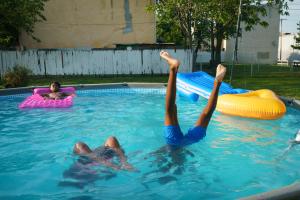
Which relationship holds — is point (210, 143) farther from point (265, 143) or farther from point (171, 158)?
point (171, 158)

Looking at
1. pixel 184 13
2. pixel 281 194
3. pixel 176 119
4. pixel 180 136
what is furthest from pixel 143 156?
pixel 184 13

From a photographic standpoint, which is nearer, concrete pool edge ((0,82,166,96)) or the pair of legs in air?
the pair of legs in air

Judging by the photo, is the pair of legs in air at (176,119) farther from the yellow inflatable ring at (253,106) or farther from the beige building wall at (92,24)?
the beige building wall at (92,24)

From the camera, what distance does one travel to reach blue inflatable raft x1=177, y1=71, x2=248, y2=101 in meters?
9.48

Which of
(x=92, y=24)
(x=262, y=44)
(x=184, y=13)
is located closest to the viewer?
(x=184, y=13)

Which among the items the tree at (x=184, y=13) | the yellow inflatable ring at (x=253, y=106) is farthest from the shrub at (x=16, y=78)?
the tree at (x=184, y=13)

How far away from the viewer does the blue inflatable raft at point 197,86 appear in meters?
9.48

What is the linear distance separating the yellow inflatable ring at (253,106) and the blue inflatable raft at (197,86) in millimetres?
862

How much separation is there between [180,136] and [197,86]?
4.96 meters

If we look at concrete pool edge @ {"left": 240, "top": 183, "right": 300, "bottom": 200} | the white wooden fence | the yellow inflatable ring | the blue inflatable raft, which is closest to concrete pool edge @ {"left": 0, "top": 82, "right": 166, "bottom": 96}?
the blue inflatable raft

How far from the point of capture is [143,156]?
556cm

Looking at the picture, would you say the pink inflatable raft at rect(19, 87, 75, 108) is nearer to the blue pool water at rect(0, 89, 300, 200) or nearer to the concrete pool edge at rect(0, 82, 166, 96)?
the blue pool water at rect(0, 89, 300, 200)

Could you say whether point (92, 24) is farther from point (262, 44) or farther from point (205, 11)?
point (262, 44)

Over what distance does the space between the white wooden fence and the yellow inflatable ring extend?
29.9 feet
